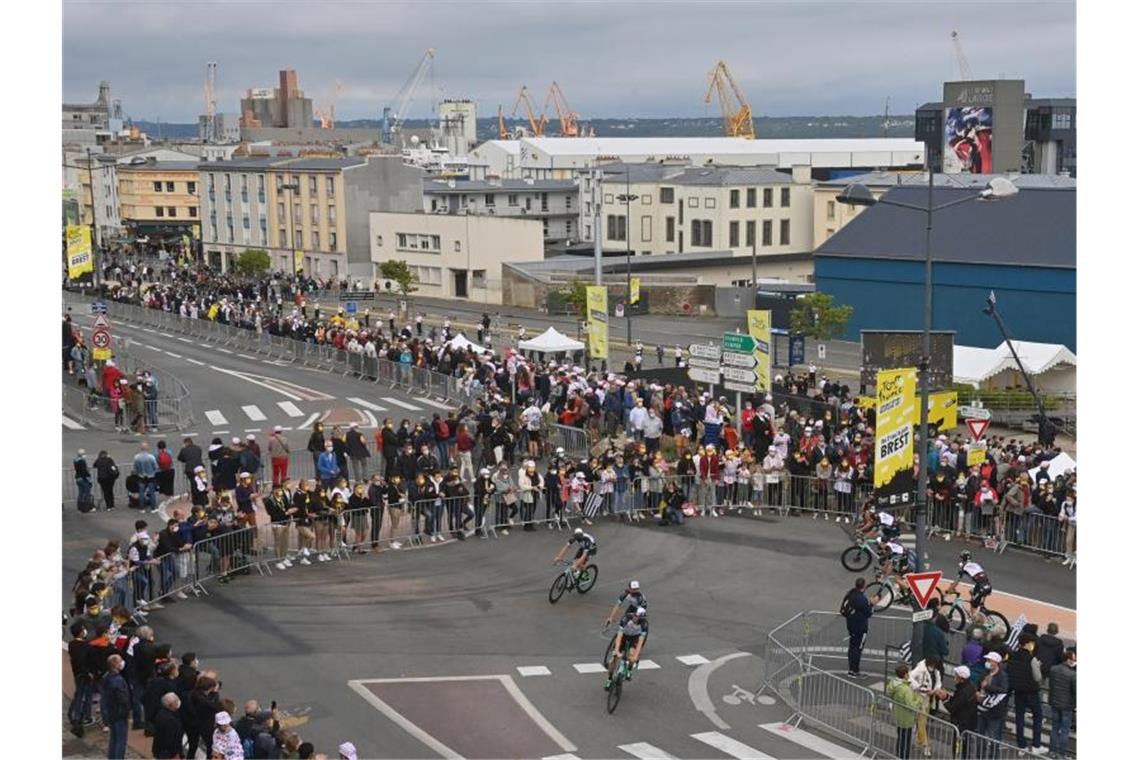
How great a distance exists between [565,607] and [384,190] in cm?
8051

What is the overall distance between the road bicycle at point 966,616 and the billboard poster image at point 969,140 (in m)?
102

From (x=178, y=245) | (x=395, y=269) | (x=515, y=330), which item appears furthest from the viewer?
(x=178, y=245)

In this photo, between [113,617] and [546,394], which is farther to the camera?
[546,394]

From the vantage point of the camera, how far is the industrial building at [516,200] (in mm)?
106125

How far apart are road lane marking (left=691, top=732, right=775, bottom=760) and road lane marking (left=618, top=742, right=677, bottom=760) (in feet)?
2.13

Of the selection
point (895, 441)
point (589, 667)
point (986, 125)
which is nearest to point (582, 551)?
point (589, 667)

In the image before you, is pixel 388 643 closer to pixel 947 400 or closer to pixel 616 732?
pixel 616 732

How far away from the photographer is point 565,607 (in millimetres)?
23484

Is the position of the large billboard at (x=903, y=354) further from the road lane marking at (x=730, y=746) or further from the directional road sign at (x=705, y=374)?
the road lane marking at (x=730, y=746)

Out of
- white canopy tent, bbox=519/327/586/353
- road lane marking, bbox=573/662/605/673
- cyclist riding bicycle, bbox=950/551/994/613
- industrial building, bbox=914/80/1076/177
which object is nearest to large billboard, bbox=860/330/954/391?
white canopy tent, bbox=519/327/586/353

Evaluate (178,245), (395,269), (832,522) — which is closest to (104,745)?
(832,522)

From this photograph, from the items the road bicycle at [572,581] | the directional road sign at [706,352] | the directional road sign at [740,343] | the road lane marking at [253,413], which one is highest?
the directional road sign at [740,343]

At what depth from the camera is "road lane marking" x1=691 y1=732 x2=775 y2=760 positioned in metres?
17.5

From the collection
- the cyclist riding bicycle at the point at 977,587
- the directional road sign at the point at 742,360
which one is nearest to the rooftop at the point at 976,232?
the directional road sign at the point at 742,360
